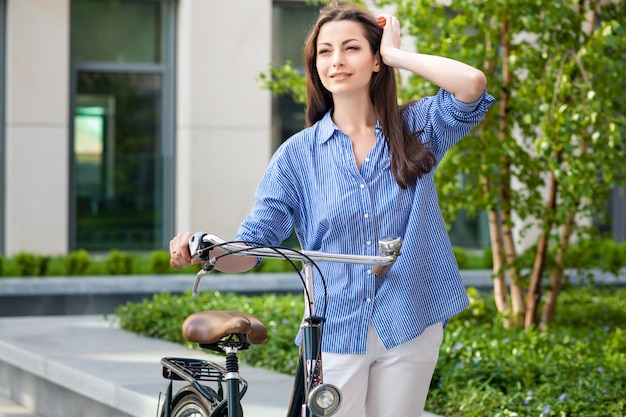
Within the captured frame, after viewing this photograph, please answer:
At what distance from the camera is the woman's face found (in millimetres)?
3396

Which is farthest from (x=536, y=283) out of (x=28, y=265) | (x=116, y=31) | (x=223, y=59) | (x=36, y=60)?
(x=116, y=31)

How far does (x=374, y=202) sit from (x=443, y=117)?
0.33 meters

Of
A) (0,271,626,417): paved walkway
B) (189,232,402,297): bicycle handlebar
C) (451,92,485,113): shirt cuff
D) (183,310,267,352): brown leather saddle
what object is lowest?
(0,271,626,417): paved walkway

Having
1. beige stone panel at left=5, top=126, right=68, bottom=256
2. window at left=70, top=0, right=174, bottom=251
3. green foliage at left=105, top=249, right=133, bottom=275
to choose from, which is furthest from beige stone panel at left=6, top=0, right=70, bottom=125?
green foliage at left=105, top=249, right=133, bottom=275

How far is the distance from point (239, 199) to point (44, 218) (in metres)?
2.51

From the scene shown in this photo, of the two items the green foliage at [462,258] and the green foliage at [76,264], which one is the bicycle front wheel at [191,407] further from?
the green foliage at [462,258]

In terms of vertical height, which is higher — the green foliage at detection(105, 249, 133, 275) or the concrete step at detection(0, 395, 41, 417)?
the green foliage at detection(105, 249, 133, 275)

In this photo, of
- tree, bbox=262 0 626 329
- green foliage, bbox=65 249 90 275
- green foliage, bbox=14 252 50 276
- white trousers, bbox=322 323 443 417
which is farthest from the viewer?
green foliage, bbox=65 249 90 275

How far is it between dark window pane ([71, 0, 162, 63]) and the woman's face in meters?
12.2

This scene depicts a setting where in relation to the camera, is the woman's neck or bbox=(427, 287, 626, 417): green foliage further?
bbox=(427, 287, 626, 417): green foliage

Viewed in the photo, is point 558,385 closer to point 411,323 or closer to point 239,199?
point 411,323

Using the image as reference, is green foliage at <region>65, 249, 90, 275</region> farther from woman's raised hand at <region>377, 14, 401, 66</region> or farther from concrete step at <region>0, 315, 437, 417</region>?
woman's raised hand at <region>377, 14, 401, 66</region>

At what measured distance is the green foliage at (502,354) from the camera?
5.88 metres

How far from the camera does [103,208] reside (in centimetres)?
1526
